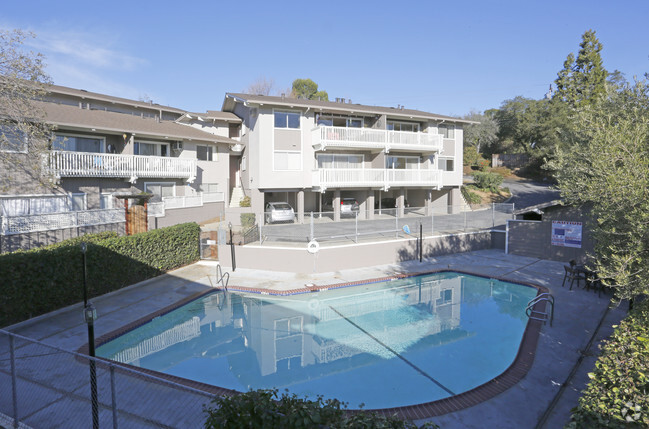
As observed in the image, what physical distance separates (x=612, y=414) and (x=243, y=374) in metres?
7.51

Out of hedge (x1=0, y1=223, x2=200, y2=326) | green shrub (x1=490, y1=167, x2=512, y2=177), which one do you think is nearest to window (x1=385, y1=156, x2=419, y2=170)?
hedge (x1=0, y1=223, x2=200, y2=326)

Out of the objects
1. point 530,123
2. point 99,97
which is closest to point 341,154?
point 99,97

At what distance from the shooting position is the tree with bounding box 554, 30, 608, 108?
4534cm

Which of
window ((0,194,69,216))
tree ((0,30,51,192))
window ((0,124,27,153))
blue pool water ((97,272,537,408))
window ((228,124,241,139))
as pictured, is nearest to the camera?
blue pool water ((97,272,537,408))

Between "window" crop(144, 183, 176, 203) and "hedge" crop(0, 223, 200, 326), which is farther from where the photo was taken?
"window" crop(144, 183, 176, 203)

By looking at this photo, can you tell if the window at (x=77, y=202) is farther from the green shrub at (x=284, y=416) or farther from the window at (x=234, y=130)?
the green shrub at (x=284, y=416)

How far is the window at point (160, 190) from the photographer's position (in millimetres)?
24431

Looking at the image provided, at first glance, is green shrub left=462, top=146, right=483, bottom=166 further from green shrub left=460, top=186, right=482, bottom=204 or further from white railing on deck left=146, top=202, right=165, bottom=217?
white railing on deck left=146, top=202, right=165, bottom=217

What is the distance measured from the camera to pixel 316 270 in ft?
56.5

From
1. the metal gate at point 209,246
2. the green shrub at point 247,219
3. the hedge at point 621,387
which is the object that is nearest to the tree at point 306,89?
the green shrub at point 247,219

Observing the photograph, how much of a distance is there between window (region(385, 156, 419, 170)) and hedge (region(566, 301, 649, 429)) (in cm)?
2520

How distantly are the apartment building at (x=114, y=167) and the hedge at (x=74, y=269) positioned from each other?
3.65 m

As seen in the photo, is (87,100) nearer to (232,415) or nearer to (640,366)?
(232,415)

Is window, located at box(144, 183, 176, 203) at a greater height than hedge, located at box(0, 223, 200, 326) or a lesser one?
greater
